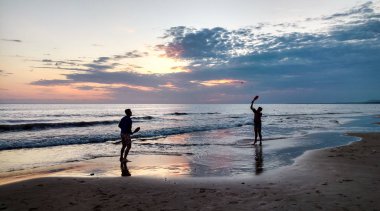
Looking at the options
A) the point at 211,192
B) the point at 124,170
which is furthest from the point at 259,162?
the point at 124,170

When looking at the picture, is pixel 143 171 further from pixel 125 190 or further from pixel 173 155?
pixel 173 155

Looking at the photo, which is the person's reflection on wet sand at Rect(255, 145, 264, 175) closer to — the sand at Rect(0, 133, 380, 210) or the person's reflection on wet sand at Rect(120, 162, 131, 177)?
the sand at Rect(0, 133, 380, 210)

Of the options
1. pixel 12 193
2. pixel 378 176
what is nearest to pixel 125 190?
pixel 12 193

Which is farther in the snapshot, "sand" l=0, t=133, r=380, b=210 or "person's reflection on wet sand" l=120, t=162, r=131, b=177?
"person's reflection on wet sand" l=120, t=162, r=131, b=177

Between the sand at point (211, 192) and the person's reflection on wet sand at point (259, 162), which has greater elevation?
the sand at point (211, 192)

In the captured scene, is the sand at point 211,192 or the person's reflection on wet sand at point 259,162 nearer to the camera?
the sand at point 211,192

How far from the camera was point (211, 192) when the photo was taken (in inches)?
277

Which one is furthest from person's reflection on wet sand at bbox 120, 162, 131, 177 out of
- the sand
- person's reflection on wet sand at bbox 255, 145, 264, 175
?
person's reflection on wet sand at bbox 255, 145, 264, 175

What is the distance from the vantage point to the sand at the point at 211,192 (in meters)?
6.02

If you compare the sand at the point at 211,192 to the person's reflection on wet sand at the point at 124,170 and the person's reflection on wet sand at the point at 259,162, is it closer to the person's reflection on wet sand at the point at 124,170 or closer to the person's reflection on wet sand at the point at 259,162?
the person's reflection on wet sand at the point at 259,162

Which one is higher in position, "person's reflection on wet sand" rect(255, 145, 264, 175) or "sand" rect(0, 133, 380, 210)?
"sand" rect(0, 133, 380, 210)

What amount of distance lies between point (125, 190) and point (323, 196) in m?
4.70

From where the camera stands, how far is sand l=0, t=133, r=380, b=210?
6016 mm

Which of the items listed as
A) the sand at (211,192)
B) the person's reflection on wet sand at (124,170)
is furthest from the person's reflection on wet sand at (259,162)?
the person's reflection on wet sand at (124,170)
